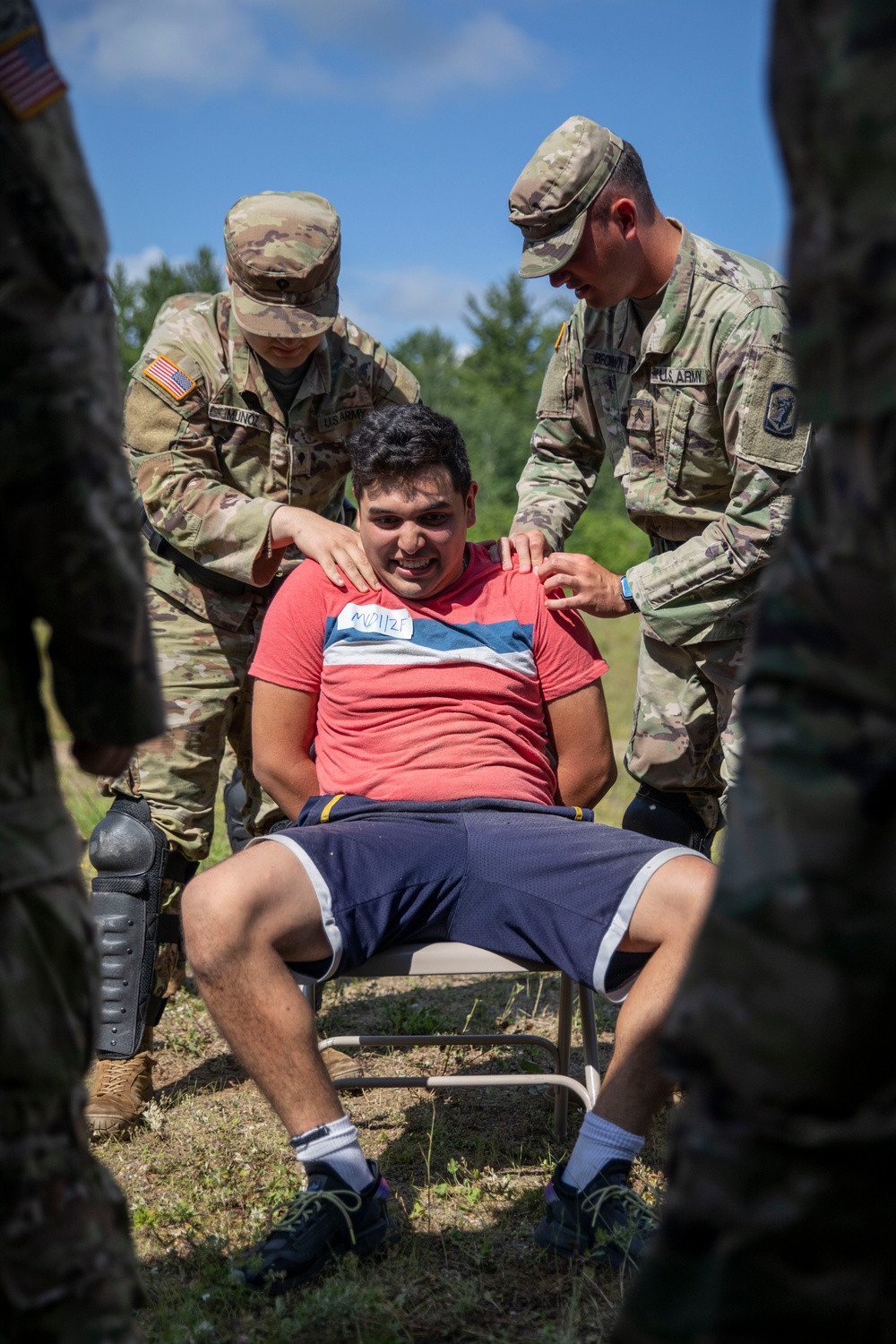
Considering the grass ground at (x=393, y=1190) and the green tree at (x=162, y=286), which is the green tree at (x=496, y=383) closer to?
the green tree at (x=162, y=286)

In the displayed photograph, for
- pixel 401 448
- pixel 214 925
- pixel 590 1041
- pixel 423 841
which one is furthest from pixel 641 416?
pixel 214 925

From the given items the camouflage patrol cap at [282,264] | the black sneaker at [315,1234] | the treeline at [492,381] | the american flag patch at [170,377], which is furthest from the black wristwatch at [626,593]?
the treeline at [492,381]

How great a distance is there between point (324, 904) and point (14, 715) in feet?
3.95

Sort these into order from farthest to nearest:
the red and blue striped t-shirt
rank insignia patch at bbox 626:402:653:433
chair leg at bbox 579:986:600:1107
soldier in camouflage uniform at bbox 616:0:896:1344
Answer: rank insignia patch at bbox 626:402:653:433 < the red and blue striped t-shirt < chair leg at bbox 579:986:600:1107 < soldier in camouflage uniform at bbox 616:0:896:1344

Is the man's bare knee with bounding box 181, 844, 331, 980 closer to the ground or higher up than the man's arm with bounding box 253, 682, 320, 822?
closer to the ground

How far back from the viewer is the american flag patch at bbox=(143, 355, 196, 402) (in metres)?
3.60

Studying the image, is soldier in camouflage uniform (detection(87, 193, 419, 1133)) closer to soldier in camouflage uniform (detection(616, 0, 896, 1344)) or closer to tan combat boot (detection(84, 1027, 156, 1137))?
tan combat boot (detection(84, 1027, 156, 1137))

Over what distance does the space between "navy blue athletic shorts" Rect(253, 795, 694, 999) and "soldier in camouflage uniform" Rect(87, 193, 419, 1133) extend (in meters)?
0.92

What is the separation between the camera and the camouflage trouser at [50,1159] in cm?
134

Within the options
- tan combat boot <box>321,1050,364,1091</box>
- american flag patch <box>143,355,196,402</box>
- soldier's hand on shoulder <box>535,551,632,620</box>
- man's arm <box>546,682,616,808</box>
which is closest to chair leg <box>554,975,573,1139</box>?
man's arm <box>546,682,616,808</box>

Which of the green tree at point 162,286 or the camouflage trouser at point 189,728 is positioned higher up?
the green tree at point 162,286

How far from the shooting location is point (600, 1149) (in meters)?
2.44

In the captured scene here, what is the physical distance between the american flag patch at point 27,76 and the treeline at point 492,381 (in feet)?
54.6

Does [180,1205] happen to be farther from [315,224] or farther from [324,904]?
[315,224]
